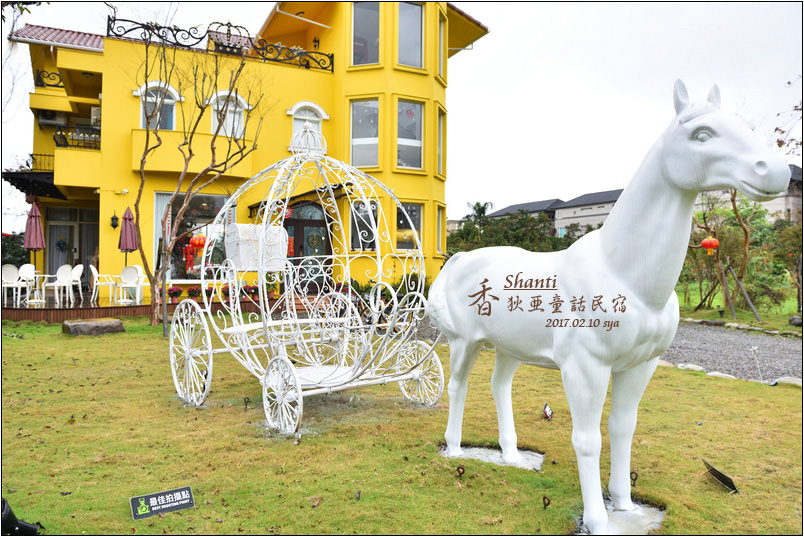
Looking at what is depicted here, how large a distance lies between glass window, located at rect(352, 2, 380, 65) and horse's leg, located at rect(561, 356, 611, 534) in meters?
14.3

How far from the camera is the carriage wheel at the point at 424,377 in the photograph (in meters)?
6.34

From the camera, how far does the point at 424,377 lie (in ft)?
21.2

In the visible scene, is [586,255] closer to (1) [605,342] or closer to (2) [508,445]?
(1) [605,342]

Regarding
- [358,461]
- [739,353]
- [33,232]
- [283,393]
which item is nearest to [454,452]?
[358,461]

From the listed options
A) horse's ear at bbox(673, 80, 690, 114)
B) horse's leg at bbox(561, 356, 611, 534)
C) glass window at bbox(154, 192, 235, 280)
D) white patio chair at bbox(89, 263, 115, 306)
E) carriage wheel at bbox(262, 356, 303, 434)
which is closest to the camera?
horse's ear at bbox(673, 80, 690, 114)

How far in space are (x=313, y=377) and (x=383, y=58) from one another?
40.1 ft

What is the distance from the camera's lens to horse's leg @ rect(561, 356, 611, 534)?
129 inches

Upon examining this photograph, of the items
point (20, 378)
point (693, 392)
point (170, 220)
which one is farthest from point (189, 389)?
point (170, 220)

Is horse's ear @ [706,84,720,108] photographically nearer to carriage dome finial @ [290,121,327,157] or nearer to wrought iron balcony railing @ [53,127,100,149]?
carriage dome finial @ [290,121,327,157]

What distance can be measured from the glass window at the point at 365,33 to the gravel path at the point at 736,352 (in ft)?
27.6

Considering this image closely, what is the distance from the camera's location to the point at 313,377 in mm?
5711

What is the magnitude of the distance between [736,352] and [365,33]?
12501mm

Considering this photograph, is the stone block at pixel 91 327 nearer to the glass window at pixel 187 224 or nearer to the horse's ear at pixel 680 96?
the glass window at pixel 187 224

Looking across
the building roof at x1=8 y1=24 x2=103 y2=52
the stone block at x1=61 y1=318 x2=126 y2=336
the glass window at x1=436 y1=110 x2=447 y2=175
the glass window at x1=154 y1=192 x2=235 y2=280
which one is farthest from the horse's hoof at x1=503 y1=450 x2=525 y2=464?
the building roof at x1=8 y1=24 x2=103 y2=52
